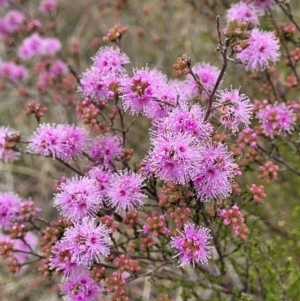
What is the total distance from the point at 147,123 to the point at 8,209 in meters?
2.62

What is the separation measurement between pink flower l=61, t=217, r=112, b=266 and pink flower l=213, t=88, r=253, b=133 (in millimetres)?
820

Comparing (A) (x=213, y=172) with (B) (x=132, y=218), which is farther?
(B) (x=132, y=218)

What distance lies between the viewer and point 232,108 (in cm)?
239

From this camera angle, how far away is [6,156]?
120 inches

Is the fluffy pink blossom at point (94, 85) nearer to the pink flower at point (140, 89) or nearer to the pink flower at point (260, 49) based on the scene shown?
the pink flower at point (140, 89)

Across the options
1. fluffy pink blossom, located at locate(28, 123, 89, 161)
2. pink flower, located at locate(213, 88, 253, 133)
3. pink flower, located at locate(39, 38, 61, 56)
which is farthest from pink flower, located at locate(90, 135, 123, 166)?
pink flower, located at locate(39, 38, 61, 56)

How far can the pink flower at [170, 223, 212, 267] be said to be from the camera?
2.41m

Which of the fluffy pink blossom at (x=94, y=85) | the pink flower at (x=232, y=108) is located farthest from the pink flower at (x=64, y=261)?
the pink flower at (x=232, y=108)

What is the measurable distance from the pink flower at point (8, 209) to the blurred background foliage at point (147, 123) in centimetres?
117

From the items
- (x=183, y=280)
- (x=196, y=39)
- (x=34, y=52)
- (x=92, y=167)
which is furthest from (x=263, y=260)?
(x=196, y=39)

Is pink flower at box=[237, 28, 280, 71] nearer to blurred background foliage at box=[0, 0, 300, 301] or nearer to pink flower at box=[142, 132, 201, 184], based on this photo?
blurred background foliage at box=[0, 0, 300, 301]

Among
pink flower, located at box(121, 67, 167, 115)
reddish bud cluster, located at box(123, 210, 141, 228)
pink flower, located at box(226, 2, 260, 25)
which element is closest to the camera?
pink flower, located at box(121, 67, 167, 115)

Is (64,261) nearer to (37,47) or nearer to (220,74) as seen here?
(220,74)

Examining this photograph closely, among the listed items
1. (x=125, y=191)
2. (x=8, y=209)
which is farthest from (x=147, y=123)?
(x=125, y=191)
